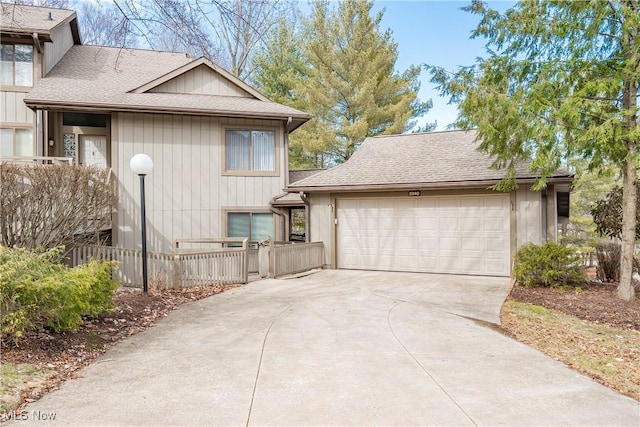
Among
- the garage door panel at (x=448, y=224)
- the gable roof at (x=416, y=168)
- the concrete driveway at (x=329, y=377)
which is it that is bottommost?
the concrete driveway at (x=329, y=377)

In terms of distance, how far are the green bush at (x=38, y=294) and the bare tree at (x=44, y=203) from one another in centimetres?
261

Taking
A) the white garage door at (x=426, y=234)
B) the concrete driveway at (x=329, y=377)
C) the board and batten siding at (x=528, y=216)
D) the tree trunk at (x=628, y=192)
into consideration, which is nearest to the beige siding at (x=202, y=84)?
the white garage door at (x=426, y=234)

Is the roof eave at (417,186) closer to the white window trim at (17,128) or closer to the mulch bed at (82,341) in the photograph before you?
the mulch bed at (82,341)

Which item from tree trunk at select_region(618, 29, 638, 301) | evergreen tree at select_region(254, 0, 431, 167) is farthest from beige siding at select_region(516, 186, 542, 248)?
evergreen tree at select_region(254, 0, 431, 167)

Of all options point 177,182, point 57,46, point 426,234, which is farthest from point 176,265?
point 57,46

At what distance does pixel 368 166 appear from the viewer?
14.0m

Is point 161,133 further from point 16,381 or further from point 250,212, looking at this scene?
point 16,381

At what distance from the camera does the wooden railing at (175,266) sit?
9.55 meters

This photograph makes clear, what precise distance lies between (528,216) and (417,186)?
295 centimetres

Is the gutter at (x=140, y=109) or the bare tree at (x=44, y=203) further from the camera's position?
the gutter at (x=140, y=109)

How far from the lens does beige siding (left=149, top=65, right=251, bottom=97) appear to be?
1362 cm

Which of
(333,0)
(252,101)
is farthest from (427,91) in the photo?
(252,101)

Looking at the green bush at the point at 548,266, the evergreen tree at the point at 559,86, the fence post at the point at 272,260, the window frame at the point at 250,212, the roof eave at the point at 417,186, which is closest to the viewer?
the evergreen tree at the point at 559,86

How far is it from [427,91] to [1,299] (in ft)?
77.4
